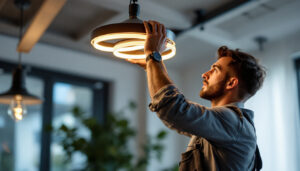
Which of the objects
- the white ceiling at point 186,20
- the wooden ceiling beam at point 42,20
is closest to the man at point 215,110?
the wooden ceiling beam at point 42,20

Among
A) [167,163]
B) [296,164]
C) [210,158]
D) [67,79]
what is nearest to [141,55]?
[210,158]

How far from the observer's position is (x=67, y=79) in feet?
13.5

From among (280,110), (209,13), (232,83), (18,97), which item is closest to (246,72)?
(232,83)

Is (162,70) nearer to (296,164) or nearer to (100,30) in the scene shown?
(100,30)

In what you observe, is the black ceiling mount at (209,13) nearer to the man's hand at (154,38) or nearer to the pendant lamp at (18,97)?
the pendant lamp at (18,97)

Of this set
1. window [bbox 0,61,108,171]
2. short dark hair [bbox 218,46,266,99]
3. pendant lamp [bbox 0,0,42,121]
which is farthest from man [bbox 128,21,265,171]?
window [bbox 0,61,108,171]

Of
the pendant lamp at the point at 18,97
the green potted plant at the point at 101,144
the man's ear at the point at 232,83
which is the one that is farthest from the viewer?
the green potted plant at the point at 101,144

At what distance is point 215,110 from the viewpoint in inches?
45.1

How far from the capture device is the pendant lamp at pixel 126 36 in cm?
111

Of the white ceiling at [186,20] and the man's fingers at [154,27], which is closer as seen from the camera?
the man's fingers at [154,27]

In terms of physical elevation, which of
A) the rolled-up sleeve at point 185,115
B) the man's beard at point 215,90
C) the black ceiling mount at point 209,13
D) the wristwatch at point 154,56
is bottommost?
the rolled-up sleeve at point 185,115

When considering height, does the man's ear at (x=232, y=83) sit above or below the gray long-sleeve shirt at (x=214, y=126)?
above

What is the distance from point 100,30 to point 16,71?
130 centimetres

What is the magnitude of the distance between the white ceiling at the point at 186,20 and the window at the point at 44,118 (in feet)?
1.39
